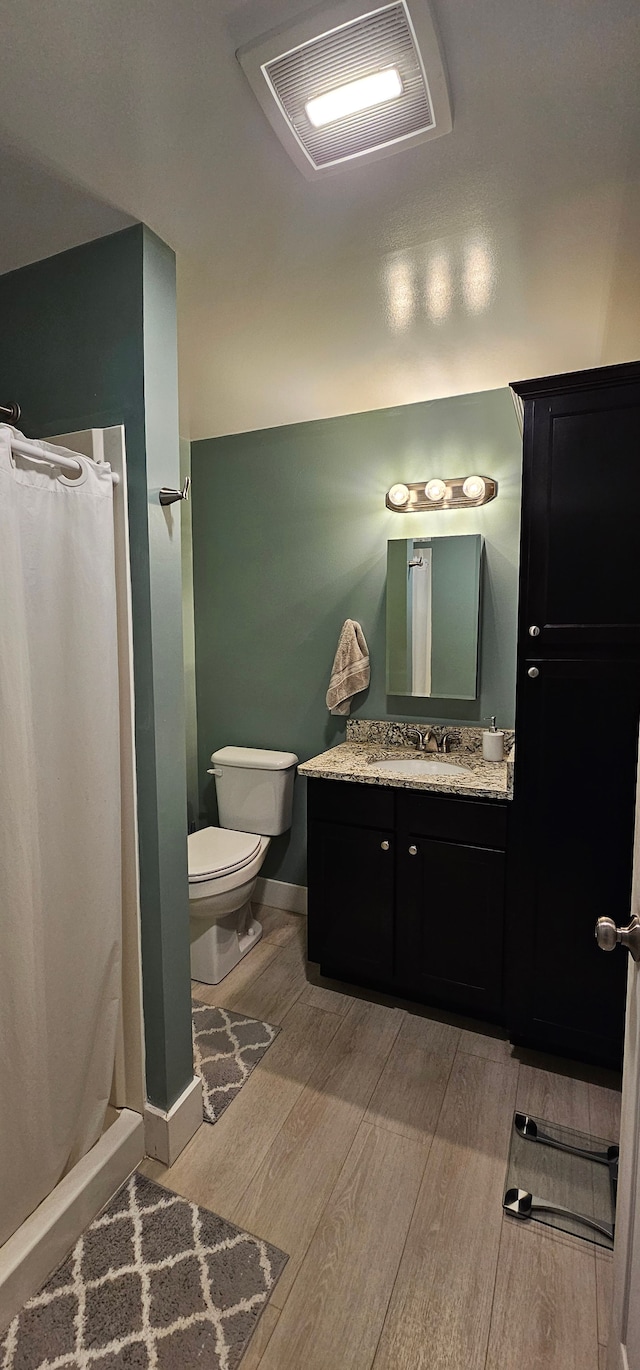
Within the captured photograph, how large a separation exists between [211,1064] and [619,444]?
2.33 metres

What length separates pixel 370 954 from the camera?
2240mm

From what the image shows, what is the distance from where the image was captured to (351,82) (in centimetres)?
104

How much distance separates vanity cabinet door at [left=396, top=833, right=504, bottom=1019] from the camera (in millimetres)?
1995

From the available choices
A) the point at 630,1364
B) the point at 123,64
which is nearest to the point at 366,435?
the point at 123,64

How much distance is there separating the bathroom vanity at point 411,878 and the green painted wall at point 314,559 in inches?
21.6

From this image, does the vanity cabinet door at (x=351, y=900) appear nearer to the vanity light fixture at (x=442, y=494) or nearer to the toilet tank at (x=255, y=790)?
the toilet tank at (x=255, y=790)

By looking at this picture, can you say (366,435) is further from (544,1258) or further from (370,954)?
(544,1258)

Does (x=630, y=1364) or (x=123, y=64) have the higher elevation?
(x=123, y=64)

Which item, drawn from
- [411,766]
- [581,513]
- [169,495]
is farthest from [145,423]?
[411,766]

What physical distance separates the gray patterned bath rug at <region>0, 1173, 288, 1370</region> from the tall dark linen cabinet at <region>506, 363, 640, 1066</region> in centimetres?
112

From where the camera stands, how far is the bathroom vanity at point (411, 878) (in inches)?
78.7

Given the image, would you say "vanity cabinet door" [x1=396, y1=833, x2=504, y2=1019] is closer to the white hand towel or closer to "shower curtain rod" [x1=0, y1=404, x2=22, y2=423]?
the white hand towel

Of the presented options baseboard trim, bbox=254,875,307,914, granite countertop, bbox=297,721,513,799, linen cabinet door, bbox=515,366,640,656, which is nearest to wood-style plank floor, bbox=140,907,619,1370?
baseboard trim, bbox=254,875,307,914

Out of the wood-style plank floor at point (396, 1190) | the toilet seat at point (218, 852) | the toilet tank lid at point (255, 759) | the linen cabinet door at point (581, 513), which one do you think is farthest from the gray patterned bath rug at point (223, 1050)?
the linen cabinet door at point (581, 513)
